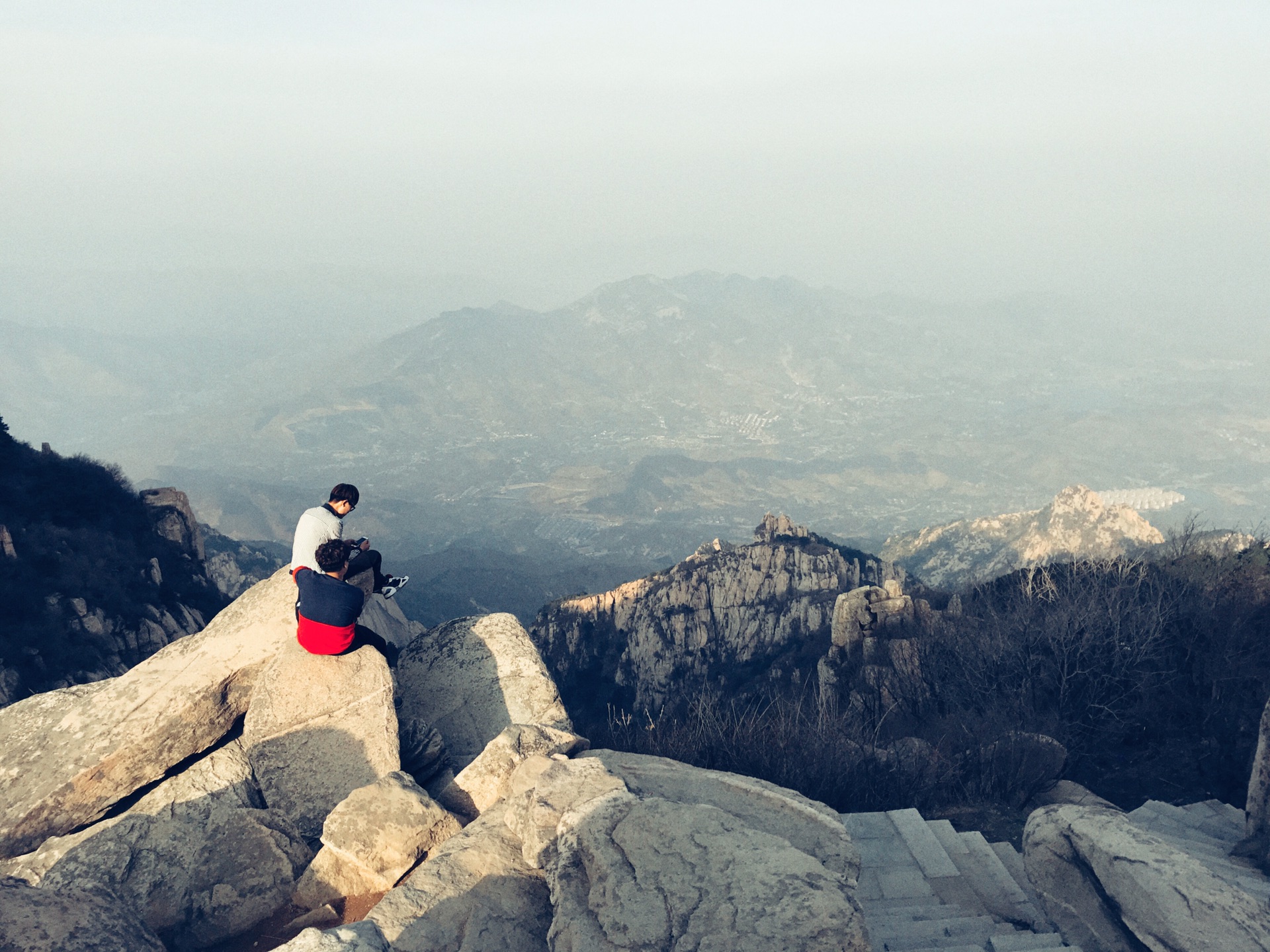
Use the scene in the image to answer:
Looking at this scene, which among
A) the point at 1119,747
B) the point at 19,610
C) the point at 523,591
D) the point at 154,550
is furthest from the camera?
the point at 523,591

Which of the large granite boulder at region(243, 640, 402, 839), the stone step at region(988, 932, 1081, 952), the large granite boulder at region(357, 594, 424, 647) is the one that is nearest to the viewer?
the stone step at region(988, 932, 1081, 952)

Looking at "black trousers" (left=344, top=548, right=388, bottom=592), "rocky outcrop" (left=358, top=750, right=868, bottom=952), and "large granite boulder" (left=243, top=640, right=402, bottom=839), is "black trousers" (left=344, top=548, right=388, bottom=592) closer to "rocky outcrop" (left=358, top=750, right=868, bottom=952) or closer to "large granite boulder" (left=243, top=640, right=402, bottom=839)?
"large granite boulder" (left=243, top=640, right=402, bottom=839)

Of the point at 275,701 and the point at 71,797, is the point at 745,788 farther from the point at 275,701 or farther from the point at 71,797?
the point at 71,797

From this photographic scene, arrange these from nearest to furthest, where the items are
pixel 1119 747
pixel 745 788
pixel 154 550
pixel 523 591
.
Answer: pixel 745 788 → pixel 1119 747 → pixel 154 550 → pixel 523 591

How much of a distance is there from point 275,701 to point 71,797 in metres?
2.42

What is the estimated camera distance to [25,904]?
276 inches

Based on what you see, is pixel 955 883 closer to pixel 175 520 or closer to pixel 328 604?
pixel 328 604

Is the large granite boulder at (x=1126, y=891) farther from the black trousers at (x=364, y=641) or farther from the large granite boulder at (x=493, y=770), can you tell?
the black trousers at (x=364, y=641)

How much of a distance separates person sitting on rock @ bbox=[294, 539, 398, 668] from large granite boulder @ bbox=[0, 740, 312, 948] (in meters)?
1.93

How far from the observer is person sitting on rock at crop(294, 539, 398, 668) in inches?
394

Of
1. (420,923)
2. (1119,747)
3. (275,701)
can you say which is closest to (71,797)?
(275,701)

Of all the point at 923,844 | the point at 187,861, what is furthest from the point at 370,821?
the point at 923,844

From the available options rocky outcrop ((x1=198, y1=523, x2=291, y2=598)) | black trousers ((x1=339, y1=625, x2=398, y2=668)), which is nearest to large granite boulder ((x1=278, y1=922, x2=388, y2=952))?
black trousers ((x1=339, y1=625, x2=398, y2=668))

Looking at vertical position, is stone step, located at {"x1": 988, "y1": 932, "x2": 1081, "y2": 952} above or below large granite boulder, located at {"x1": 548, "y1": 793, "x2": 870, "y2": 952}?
below
